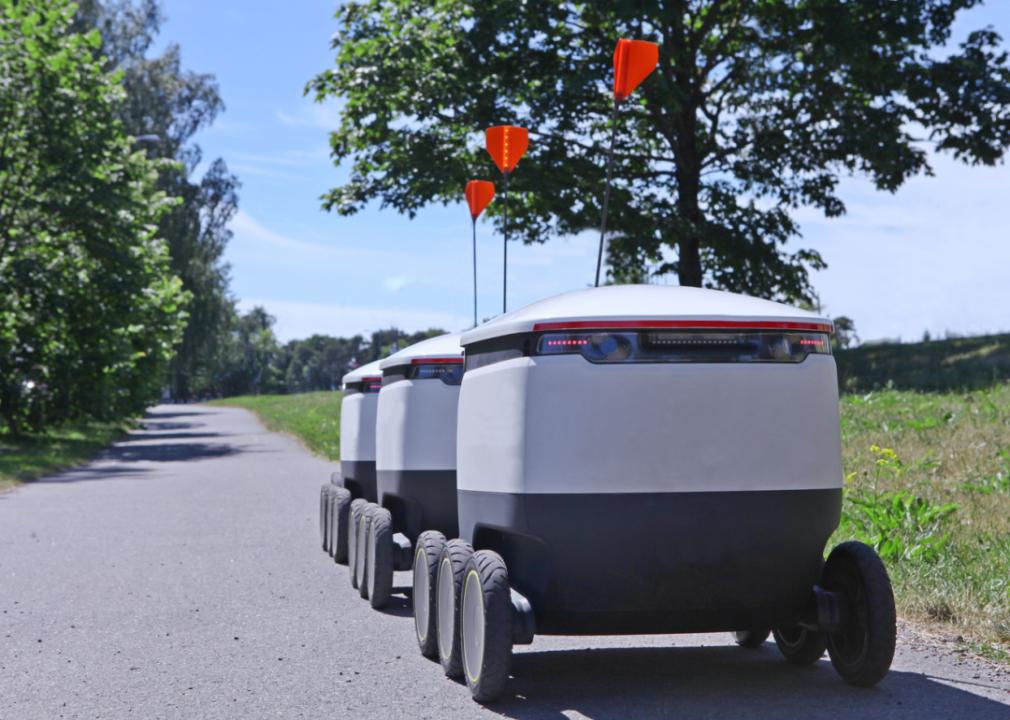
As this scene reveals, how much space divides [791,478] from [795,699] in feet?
2.76

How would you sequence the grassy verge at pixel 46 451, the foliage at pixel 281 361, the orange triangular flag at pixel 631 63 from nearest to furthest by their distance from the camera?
the orange triangular flag at pixel 631 63 → the grassy verge at pixel 46 451 → the foliage at pixel 281 361

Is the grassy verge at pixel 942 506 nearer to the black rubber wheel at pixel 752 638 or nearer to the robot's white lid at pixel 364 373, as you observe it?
the black rubber wheel at pixel 752 638

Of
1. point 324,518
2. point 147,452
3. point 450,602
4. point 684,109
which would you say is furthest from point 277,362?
point 450,602

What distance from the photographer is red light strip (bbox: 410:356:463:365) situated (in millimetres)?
6578

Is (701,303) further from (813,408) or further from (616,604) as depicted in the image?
(616,604)

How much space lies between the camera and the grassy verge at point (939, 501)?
5.79 m

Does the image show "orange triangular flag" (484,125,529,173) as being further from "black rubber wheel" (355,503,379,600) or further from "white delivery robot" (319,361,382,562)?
"black rubber wheel" (355,503,379,600)

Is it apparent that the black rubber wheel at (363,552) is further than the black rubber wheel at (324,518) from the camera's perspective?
No

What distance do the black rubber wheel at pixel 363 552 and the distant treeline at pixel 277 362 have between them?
126 metres

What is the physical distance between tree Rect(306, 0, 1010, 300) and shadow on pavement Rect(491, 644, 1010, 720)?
55.7 ft

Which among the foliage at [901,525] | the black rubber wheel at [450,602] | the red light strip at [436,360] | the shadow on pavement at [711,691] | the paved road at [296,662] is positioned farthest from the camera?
the foliage at [901,525]

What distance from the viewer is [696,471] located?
14.3 ft

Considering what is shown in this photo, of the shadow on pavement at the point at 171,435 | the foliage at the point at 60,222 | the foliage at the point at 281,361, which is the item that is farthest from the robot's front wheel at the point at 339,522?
the foliage at the point at 281,361

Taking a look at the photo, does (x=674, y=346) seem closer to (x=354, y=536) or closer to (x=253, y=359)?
(x=354, y=536)
